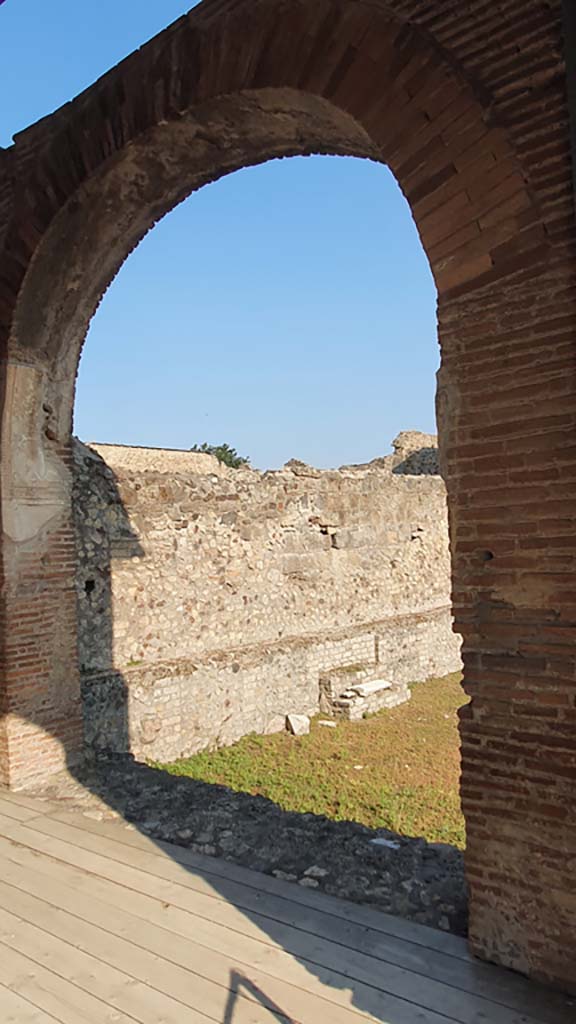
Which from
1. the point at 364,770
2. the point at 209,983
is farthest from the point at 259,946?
the point at 364,770

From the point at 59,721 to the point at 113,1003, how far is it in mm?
2817

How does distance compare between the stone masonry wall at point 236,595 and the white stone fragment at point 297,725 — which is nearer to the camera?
the stone masonry wall at point 236,595

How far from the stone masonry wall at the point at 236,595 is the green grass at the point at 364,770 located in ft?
1.74

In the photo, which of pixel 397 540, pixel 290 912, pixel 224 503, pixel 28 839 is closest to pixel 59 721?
pixel 28 839

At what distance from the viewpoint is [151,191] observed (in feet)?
14.7

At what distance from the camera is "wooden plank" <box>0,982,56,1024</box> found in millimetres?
2406

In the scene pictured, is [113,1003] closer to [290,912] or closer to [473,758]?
[290,912]

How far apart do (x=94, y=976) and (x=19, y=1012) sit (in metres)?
0.27

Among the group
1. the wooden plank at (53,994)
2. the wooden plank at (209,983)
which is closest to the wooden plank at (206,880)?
the wooden plank at (209,983)

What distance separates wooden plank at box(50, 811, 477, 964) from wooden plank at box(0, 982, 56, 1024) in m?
0.99

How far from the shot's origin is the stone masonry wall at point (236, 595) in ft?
23.9

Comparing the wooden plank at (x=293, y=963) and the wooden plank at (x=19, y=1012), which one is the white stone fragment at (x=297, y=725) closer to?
the wooden plank at (x=293, y=963)

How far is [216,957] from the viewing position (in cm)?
269

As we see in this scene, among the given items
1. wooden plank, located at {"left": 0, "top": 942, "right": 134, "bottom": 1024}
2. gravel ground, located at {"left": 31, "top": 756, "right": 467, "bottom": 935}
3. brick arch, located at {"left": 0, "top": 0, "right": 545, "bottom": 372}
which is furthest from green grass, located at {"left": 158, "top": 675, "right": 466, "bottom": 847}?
brick arch, located at {"left": 0, "top": 0, "right": 545, "bottom": 372}
